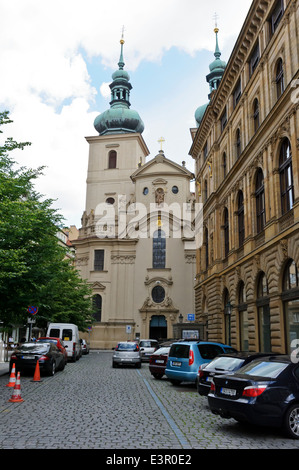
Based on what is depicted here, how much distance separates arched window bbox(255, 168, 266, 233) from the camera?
895 inches

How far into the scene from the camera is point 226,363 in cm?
1113

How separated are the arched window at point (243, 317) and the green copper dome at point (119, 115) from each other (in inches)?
1599

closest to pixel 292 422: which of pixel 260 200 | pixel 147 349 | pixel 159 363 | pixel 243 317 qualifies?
pixel 159 363

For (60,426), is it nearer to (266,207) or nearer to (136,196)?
(266,207)

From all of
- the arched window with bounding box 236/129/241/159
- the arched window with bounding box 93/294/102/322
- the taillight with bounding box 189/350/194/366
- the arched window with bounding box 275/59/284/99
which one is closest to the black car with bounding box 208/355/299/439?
the taillight with bounding box 189/350/194/366

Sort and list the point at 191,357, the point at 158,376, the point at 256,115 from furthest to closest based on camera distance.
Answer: the point at 256,115 → the point at 158,376 → the point at 191,357

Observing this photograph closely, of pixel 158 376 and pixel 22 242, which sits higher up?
pixel 22 242

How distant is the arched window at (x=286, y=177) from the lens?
19.0 metres

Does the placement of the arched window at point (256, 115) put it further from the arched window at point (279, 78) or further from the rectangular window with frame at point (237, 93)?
the rectangular window with frame at point (237, 93)

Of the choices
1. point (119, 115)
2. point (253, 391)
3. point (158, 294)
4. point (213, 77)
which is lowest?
point (253, 391)

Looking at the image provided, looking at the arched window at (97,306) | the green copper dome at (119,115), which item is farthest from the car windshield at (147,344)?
the green copper dome at (119,115)

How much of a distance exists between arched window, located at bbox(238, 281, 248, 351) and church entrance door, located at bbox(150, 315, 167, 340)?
26121 mm

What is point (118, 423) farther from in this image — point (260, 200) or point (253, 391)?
point (260, 200)

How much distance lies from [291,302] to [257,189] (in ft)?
24.2
